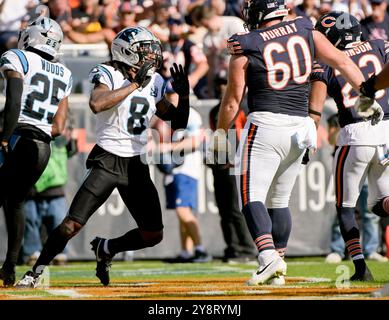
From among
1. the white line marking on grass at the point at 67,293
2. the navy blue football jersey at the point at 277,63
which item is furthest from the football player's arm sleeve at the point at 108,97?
the white line marking on grass at the point at 67,293

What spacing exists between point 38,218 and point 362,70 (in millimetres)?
4787

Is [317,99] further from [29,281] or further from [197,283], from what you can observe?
[29,281]

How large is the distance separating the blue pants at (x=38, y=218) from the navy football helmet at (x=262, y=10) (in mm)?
4799

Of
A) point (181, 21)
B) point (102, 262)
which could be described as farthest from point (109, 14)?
point (102, 262)

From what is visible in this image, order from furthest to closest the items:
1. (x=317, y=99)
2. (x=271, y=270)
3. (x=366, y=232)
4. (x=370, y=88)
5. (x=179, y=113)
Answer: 1. (x=366, y=232)
2. (x=317, y=99)
3. (x=179, y=113)
4. (x=271, y=270)
5. (x=370, y=88)

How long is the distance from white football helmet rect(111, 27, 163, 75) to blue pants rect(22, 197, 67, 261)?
13.3 ft

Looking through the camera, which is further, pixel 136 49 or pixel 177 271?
pixel 177 271

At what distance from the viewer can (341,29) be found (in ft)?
25.8

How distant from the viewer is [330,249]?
38.1ft

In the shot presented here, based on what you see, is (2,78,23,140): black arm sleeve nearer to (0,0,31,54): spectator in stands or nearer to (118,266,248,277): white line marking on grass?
(118,266,248,277): white line marking on grass

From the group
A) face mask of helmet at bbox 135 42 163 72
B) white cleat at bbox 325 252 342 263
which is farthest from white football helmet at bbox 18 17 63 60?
white cleat at bbox 325 252 342 263

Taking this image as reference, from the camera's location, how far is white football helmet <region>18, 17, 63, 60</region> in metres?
7.72

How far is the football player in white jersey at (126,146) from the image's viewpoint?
7238 mm
